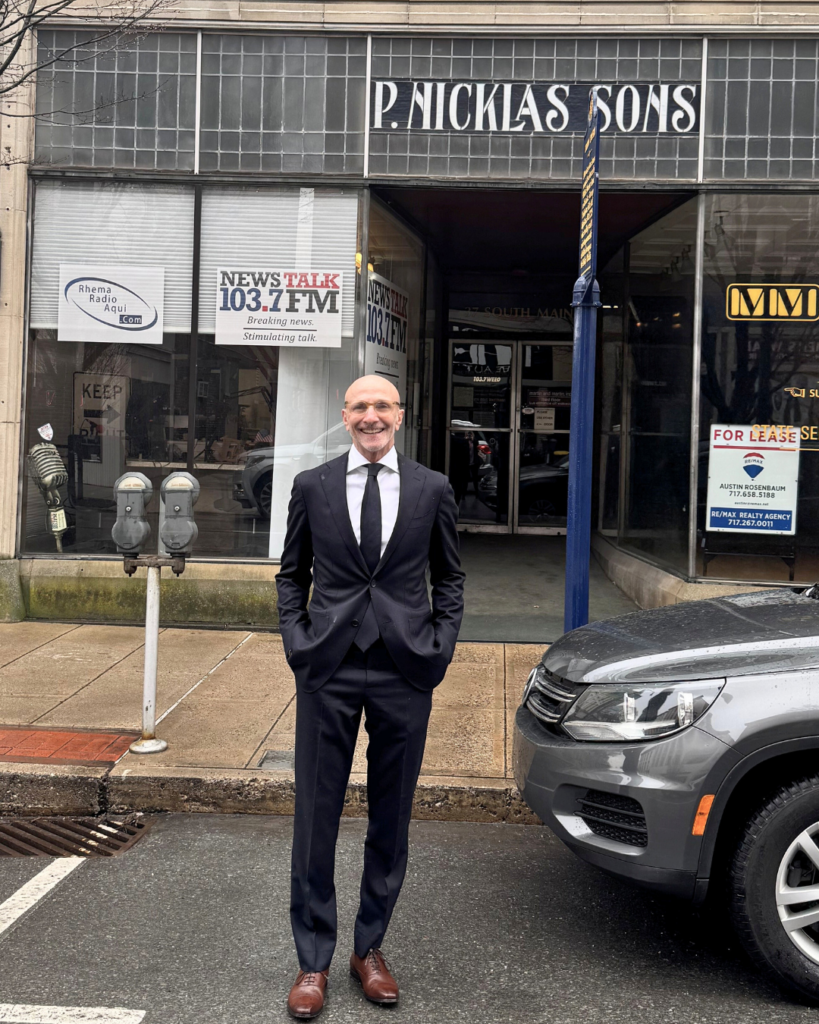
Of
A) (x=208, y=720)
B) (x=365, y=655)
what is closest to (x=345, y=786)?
(x=365, y=655)

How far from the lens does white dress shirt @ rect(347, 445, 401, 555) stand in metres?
3.38

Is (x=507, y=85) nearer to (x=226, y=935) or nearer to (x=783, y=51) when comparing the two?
(x=783, y=51)

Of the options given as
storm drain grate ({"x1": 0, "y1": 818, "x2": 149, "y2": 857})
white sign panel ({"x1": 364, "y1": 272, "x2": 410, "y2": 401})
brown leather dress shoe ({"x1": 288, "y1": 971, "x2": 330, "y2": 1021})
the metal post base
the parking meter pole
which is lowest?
storm drain grate ({"x1": 0, "y1": 818, "x2": 149, "y2": 857})

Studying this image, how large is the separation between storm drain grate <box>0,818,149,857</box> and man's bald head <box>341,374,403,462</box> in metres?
2.35

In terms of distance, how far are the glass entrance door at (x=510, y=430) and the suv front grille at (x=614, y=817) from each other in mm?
9822

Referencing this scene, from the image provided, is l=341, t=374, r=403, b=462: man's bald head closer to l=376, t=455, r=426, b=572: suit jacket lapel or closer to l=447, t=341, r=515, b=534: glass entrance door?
l=376, t=455, r=426, b=572: suit jacket lapel

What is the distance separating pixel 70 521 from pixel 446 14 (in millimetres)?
4988

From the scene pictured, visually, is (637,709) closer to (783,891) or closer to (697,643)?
(697,643)

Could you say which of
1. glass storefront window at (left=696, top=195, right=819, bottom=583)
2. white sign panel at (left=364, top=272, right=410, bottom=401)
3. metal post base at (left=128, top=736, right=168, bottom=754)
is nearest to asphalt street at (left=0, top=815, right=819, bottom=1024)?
metal post base at (left=128, top=736, right=168, bottom=754)

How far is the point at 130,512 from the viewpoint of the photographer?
5.44 meters

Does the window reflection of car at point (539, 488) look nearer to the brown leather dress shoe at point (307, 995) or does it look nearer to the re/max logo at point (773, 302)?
the re/max logo at point (773, 302)

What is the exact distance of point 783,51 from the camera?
8.02 meters

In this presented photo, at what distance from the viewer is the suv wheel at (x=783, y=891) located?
10.8ft

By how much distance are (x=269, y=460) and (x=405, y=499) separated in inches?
208
